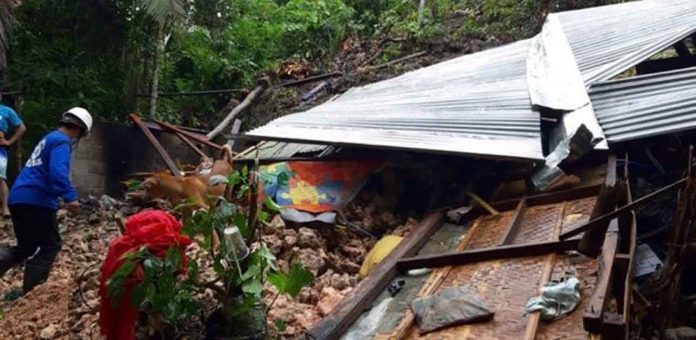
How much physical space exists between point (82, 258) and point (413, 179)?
3.02 metres

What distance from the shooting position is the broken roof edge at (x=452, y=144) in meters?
3.99

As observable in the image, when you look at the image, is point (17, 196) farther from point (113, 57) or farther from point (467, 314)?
point (113, 57)

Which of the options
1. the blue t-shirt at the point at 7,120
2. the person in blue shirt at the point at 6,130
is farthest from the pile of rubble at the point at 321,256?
the blue t-shirt at the point at 7,120

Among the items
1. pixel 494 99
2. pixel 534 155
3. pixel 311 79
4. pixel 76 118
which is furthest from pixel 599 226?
pixel 311 79

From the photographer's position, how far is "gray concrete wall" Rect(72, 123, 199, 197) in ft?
25.6

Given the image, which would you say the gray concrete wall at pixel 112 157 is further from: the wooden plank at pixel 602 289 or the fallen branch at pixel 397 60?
the wooden plank at pixel 602 289

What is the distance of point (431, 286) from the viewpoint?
347 centimetres

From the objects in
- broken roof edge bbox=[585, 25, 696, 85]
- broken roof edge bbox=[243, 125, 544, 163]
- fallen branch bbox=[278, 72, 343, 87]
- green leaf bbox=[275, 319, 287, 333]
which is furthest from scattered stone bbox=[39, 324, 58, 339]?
fallen branch bbox=[278, 72, 343, 87]

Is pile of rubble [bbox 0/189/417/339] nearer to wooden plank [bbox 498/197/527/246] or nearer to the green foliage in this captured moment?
the green foliage

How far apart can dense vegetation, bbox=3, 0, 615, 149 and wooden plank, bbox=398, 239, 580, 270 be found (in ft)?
16.2

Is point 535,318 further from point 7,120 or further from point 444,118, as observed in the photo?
point 7,120

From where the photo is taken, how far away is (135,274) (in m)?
2.80

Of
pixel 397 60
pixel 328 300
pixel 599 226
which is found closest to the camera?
pixel 599 226

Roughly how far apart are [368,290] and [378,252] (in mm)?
857
